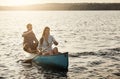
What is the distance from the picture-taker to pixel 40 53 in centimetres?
2081

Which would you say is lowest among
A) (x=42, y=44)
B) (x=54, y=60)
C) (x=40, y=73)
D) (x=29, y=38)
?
(x=40, y=73)

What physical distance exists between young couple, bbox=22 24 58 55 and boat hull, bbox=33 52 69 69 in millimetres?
371

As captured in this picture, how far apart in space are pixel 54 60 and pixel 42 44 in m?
1.32

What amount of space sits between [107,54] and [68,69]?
647 centimetres

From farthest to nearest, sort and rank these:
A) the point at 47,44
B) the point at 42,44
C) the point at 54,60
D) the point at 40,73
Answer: the point at 42,44 → the point at 47,44 → the point at 40,73 → the point at 54,60

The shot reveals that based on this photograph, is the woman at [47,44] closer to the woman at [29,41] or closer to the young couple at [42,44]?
the young couple at [42,44]

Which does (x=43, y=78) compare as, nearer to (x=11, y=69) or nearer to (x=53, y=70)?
(x=53, y=70)

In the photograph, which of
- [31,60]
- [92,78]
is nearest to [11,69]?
[31,60]

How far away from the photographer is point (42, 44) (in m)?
20.7

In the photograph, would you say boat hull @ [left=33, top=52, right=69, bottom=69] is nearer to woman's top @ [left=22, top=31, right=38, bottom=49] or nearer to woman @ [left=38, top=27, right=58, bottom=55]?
woman @ [left=38, top=27, right=58, bottom=55]

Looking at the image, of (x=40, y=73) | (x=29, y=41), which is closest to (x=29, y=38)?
(x=29, y=41)

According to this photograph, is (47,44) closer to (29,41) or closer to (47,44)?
(47,44)

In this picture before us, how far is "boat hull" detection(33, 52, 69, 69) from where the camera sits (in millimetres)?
19794

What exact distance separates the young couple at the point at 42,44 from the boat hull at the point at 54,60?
37 centimetres
